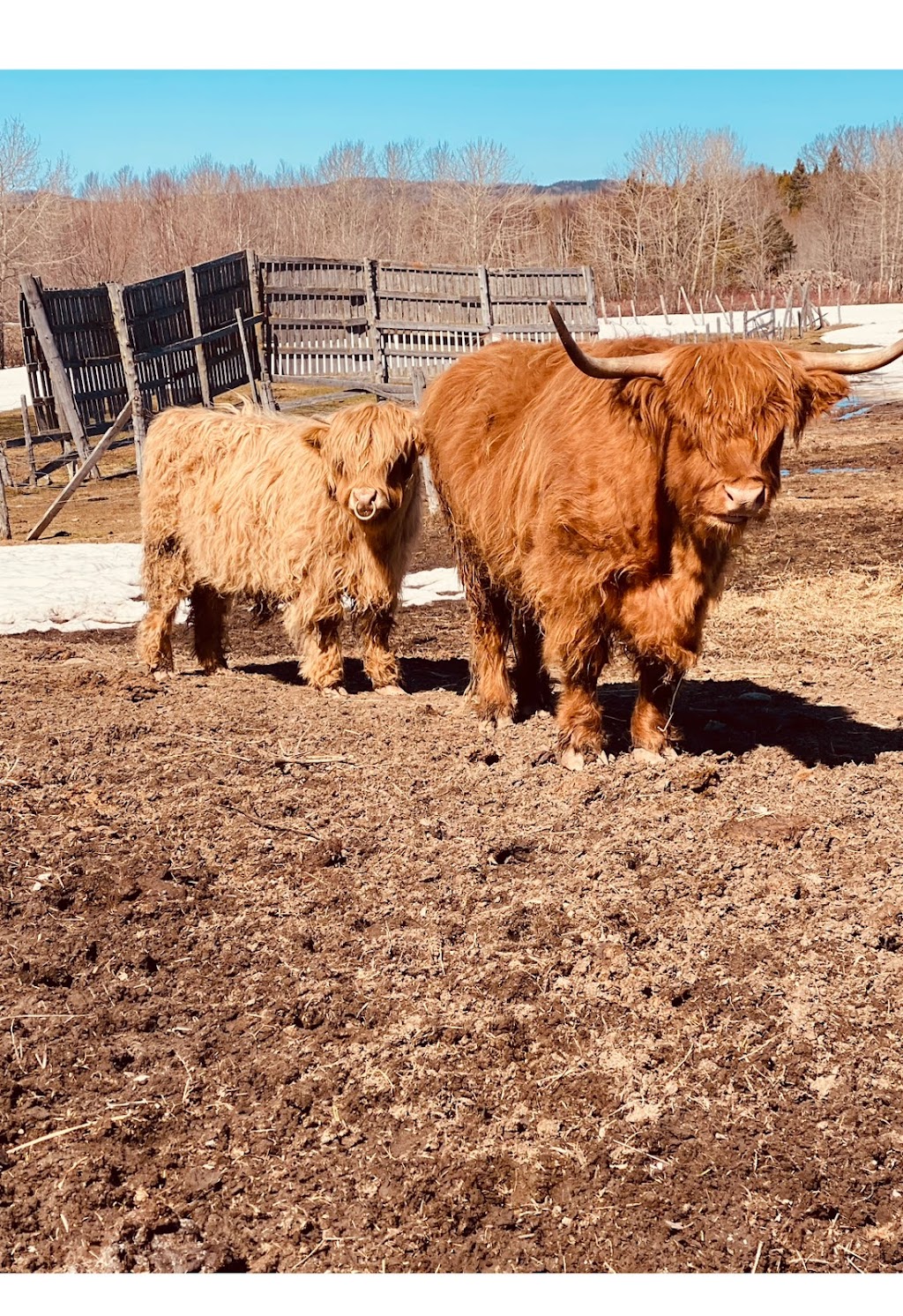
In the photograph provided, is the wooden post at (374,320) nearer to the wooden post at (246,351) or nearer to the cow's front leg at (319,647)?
the wooden post at (246,351)

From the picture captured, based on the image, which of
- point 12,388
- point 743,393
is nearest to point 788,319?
point 12,388

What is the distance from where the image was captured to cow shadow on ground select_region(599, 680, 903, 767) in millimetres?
4816

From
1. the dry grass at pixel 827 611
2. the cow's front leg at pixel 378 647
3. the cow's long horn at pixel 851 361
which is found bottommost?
the dry grass at pixel 827 611

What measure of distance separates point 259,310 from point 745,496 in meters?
12.5

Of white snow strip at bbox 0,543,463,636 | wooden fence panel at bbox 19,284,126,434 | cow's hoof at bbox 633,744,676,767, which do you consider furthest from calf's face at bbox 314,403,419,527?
wooden fence panel at bbox 19,284,126,434

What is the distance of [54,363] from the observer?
13.4 metres

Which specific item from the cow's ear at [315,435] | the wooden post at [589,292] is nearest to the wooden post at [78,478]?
the wooden post at [589,292]

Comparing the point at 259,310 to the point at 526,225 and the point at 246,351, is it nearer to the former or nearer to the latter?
the point at 246,351

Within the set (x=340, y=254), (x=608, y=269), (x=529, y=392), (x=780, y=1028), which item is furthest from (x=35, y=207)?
(x=780, y=1028)

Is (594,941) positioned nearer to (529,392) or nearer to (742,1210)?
(742,1210)

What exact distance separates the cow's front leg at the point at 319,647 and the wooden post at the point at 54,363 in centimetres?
765

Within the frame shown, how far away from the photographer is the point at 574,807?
425 centimetres

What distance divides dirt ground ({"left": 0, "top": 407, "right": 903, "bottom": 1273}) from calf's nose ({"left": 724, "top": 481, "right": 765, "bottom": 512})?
107 centimetres

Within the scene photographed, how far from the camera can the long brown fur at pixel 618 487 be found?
3.92 metres
